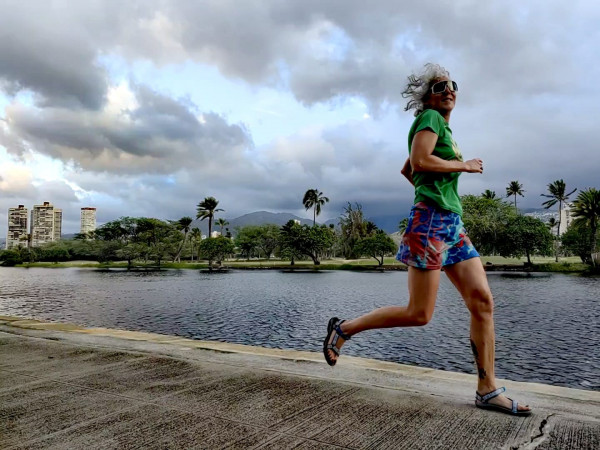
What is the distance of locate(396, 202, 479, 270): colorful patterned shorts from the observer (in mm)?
2568

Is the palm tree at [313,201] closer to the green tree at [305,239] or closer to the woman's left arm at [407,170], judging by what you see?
the green tree at [305,239]

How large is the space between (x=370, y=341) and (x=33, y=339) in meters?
8.06

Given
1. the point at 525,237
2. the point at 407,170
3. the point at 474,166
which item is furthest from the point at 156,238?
the point at 474,166

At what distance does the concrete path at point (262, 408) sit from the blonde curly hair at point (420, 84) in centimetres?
187

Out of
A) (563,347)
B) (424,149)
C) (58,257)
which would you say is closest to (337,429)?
(424,149)

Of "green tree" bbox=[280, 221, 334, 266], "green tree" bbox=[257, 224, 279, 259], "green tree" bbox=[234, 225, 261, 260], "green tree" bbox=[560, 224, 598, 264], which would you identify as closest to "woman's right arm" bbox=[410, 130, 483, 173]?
"green tree" bbox=[560, 224, 598, 264]

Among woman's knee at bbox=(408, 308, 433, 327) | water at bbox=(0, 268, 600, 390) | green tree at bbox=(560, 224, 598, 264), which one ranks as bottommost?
water at bbox=(0, 268, 600, 390)

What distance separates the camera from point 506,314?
18.1 metres

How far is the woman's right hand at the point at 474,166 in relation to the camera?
258 cm

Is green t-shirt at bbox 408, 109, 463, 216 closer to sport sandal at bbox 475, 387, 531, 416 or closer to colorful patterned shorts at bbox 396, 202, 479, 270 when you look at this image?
colorful patterned shorts at bbox 396, 202, 479, 270

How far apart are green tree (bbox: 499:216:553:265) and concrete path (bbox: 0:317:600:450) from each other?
65781mm

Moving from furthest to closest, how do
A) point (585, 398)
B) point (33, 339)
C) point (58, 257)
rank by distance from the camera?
1. point (58, 257)
2. point (33, 339)
3. point (585, 398)

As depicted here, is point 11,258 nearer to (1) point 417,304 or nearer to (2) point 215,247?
(2) point 215,247

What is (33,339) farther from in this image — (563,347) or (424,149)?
(563,347)
